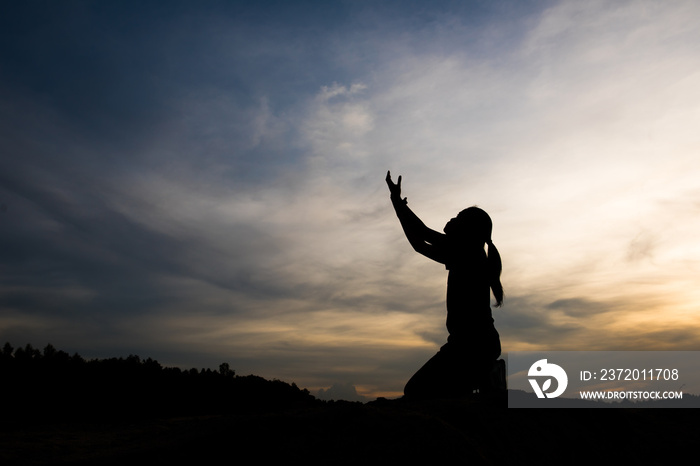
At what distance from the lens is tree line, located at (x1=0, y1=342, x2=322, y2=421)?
22.6 ft

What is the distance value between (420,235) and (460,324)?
115cm

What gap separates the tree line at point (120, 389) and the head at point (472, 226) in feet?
9.13

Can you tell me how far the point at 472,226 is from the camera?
236 inches

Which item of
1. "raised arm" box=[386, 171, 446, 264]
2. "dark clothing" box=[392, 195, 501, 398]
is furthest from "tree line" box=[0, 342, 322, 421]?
"raised arm" box=[386, 171, 446, 264]

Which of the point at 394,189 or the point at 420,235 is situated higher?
the point at 394,189

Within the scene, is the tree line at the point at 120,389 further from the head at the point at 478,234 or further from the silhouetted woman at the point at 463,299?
the head at the point at 478,234

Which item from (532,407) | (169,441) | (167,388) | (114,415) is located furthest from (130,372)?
(532,407)

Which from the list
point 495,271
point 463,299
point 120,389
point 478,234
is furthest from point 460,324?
point 120,389

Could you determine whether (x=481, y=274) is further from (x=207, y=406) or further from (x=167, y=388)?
(x=167, y=388)

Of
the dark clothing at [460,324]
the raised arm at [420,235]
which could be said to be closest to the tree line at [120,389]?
the dark clothing at [460,324]

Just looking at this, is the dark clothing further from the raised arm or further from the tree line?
the tree line

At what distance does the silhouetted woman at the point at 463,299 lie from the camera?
564 cm

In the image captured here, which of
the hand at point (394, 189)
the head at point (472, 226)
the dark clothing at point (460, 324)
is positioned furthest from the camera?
the hand at point (394, 189)

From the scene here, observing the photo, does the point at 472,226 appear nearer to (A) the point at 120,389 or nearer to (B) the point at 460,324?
(B) the point at 460,324
